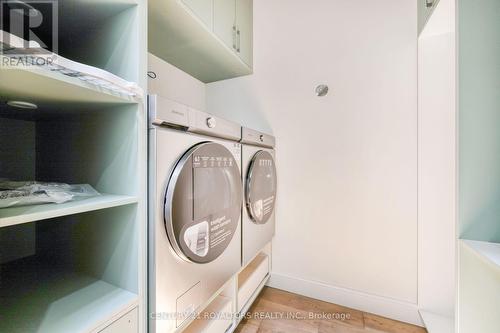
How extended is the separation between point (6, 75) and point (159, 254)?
0.61 metres

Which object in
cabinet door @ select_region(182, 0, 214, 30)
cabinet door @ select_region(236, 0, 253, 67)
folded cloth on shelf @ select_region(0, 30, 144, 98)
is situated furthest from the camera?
cabinet door @ select_region(236, 0, 253, 67)

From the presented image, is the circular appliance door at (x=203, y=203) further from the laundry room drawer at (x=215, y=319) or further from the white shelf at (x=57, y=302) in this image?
the laundry room drawer at (x=215, y=319)

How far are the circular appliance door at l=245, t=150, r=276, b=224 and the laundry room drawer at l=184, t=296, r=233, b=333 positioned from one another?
49 cm

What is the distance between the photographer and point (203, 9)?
4.00 feet

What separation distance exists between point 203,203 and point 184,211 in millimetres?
112

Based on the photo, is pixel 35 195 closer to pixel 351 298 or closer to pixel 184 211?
pixel 184 211

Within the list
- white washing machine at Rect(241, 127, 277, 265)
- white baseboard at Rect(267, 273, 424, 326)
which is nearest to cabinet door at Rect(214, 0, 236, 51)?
white washing machine at Rect(241, 127, 277, 265)

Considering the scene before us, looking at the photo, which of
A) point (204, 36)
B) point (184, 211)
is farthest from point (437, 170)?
point (204, 36)

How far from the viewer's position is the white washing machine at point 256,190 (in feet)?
4.22

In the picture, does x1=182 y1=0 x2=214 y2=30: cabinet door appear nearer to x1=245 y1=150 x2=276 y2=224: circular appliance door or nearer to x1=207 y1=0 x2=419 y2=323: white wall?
x1=207 y1=0 x2=419 y2=323: white wall

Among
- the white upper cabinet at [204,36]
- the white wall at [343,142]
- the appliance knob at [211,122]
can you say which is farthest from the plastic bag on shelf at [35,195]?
the white wall at [343,142]

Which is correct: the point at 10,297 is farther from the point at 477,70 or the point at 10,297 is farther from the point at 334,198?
the point at 477,70

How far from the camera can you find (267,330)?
1314mm

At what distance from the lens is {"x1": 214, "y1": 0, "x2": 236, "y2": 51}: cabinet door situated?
4.47ft
